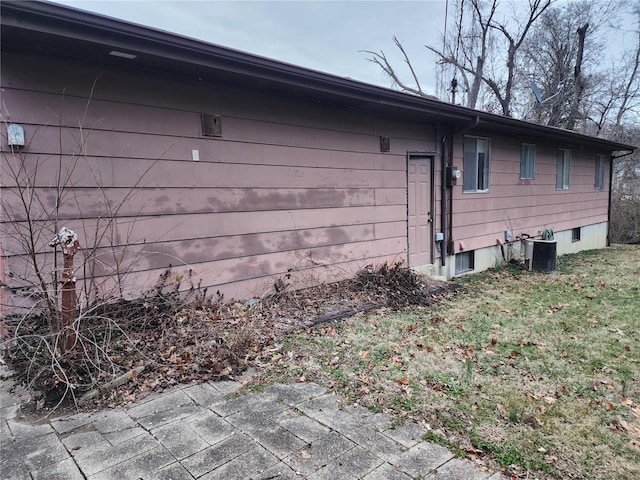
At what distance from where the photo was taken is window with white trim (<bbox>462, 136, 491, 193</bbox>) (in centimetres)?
755

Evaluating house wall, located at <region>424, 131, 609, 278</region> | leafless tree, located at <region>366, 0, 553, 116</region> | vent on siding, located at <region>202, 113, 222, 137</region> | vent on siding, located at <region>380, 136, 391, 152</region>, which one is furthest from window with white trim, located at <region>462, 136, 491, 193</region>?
leafless tree, located at <region>366, 0, 553, 116</region>

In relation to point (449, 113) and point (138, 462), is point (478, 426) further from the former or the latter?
point (449, 113)

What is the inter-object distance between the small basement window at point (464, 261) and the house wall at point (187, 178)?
264cm

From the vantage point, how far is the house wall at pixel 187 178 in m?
3.29

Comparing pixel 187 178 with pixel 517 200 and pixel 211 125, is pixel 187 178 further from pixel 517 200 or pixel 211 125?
pixel 517 200

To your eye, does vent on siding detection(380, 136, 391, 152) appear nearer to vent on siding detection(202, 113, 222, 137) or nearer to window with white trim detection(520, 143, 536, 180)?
vent on siding detection(202, 113, 222, 137)

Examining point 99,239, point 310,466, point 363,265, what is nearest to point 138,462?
point 310,466

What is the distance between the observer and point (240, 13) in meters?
9.66

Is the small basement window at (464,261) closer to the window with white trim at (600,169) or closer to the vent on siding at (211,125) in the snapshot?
the vent on siding at (211,125)

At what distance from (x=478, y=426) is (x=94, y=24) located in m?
3.94

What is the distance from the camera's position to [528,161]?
9250 mm

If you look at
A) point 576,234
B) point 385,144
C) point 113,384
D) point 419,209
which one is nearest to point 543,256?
point 419,209

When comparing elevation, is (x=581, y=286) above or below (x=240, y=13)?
below

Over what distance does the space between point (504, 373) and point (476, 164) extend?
5.51m
